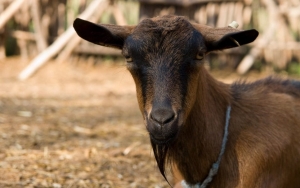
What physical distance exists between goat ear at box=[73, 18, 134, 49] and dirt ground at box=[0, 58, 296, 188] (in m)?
1.48

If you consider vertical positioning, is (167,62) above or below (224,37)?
below

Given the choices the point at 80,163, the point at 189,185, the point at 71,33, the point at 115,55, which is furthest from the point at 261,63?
the point at 189,185

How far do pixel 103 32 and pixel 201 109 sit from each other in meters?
0.93

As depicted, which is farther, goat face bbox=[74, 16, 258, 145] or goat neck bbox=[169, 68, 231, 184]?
goat neck bbox=[169, 68, 231, 184]

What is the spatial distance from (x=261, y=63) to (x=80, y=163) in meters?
8.44

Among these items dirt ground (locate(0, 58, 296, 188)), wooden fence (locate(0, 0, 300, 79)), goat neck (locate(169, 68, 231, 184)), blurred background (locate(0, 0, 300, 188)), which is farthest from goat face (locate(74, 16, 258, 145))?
wooden fence (locate(0, 0, 300, 79))

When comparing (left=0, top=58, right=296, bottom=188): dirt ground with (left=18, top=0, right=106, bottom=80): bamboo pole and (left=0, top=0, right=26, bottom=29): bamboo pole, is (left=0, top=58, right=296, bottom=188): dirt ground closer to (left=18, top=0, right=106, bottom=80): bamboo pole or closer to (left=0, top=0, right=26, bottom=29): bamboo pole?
(left=18, top=0, right=106, bottom=80): bamboo pole

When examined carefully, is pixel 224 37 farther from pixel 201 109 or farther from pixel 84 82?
pixel 84 82

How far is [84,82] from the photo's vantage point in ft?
36.7

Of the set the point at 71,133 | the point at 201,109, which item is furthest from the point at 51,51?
the point at 201,109

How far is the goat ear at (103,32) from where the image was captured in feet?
12.6

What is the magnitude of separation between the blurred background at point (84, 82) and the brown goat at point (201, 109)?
1.50 meters

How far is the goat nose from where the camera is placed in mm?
3338

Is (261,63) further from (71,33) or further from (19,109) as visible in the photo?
(19,109)
